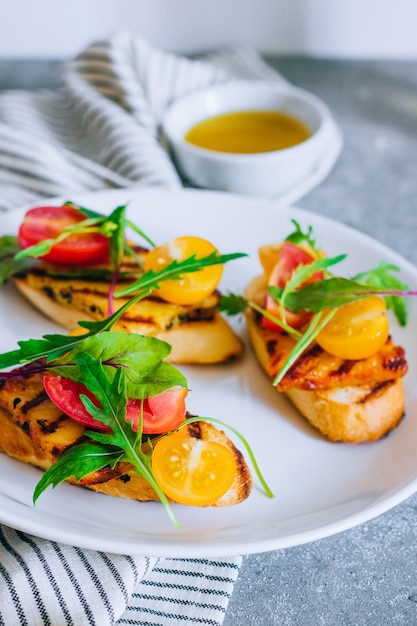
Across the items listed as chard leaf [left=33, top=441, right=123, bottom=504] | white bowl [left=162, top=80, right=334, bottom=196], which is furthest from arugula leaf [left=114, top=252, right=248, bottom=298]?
white bowl [left=162, top=80, right=334, bottom=196]

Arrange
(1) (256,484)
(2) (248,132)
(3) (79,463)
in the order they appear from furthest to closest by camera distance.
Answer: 1. (2) (248,132)
2. (1) (256,484)
3. (3) (79,463)

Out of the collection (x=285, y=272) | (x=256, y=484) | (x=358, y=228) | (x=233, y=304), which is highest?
(x=285, y=272)

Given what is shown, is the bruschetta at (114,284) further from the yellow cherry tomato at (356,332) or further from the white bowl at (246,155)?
the white bowl at (246,155)

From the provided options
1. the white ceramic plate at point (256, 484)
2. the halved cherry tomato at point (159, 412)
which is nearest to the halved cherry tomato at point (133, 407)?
the halved cherry tomato at point (159, 412)

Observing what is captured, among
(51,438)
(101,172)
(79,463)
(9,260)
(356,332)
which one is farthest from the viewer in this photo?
(101,172)

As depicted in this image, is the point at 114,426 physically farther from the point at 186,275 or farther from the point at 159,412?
the point at 186,275

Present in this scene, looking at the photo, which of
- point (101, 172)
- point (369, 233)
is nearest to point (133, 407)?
point (101, 172)

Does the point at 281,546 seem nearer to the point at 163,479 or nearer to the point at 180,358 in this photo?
the point at 163,479
